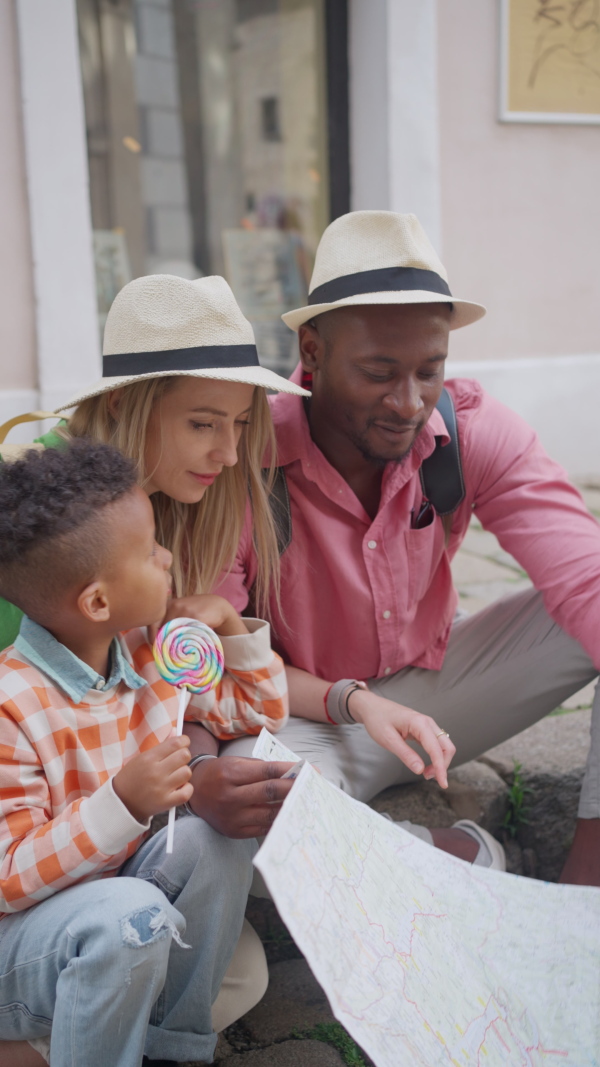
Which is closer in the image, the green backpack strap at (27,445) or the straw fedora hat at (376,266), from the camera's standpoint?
the green backpack strap at (27,445)

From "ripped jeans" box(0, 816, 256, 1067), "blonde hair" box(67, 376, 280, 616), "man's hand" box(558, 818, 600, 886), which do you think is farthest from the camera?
"man's hand" box(558, 818, 600, 886)

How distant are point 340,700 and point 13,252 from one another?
3.26 m

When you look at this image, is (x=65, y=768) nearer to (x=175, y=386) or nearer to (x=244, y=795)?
(x=244, y=795)

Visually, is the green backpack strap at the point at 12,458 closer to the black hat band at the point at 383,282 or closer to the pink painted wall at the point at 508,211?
the black hat band at the point at 383,282

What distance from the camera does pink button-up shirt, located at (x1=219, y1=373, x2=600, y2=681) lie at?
2236 mm

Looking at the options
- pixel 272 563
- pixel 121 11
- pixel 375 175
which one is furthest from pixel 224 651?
pixel 121 11

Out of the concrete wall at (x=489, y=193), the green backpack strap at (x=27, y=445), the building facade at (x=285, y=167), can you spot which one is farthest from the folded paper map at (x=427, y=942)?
the concrete wall at (x=489, y=193)

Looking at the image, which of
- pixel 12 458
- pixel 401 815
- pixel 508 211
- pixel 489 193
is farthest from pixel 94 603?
pixel 508 211

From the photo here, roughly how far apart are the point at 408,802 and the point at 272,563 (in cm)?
75

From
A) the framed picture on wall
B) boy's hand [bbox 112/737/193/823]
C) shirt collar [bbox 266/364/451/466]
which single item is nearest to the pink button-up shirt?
shirt collar [bbox 266/364/451/466]

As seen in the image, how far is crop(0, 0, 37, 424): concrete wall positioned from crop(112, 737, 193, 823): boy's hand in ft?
11.3

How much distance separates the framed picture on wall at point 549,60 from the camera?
A: 17.8 feet

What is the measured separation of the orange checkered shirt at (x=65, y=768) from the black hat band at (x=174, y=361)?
0.53 m

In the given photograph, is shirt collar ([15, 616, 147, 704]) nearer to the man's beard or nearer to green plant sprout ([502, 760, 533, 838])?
the man's beard
